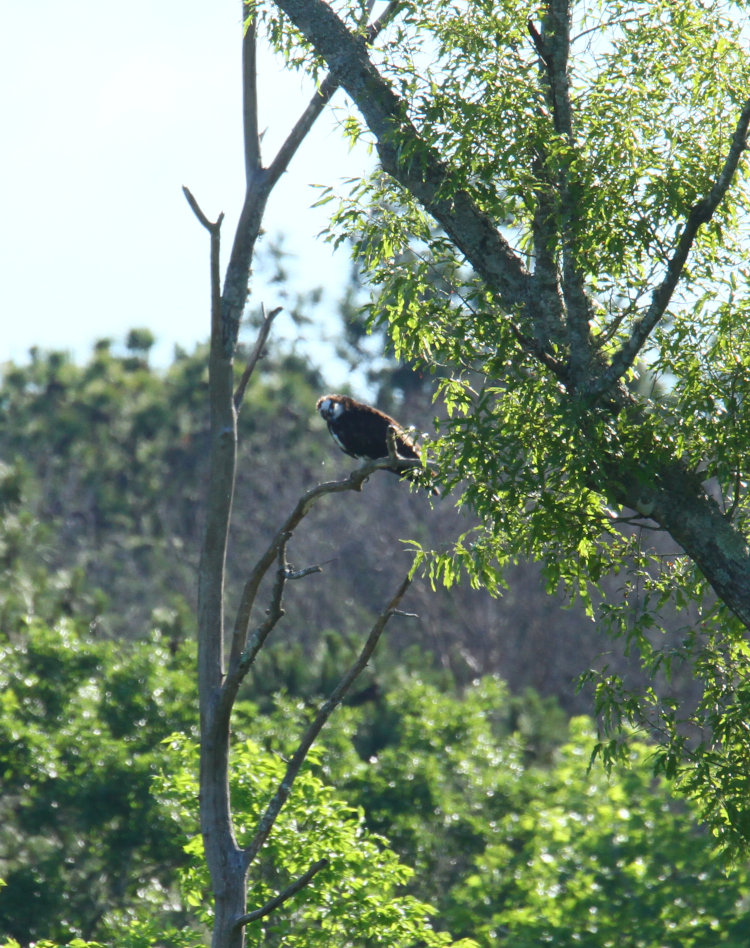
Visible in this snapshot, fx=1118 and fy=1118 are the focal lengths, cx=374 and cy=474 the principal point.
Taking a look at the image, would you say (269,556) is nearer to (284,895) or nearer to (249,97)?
(284,895)

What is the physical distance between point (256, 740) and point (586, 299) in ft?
21.7

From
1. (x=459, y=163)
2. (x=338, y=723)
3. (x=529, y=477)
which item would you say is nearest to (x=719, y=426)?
(x=529, y=477)

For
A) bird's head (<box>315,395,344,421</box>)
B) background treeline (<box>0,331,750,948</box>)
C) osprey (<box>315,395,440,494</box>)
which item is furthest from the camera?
background treeline (<box>0,331,750,948</box>)

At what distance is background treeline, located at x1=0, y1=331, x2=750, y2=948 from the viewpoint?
10.3 meters

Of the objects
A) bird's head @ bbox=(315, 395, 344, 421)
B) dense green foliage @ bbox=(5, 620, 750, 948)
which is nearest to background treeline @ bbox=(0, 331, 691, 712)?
dense green foliage @ bbox=(5, 620, 750, 948)

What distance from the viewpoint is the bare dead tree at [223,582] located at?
582 cm

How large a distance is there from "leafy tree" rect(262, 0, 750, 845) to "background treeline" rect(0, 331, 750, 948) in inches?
57.1

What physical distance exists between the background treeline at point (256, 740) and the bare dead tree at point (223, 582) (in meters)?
0.83

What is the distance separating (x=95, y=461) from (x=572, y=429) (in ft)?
51.2

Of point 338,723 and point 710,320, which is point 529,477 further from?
point 338,723

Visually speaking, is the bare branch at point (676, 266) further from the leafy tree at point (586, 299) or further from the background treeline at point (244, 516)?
the background treeline at point (244, 516)

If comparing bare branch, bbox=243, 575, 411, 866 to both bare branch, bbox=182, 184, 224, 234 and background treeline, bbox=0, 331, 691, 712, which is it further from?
background treeline, bbox=0, 331, 691, 712

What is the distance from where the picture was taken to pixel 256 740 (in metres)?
10.9

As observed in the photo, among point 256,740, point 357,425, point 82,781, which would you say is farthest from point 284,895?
point 82,781
